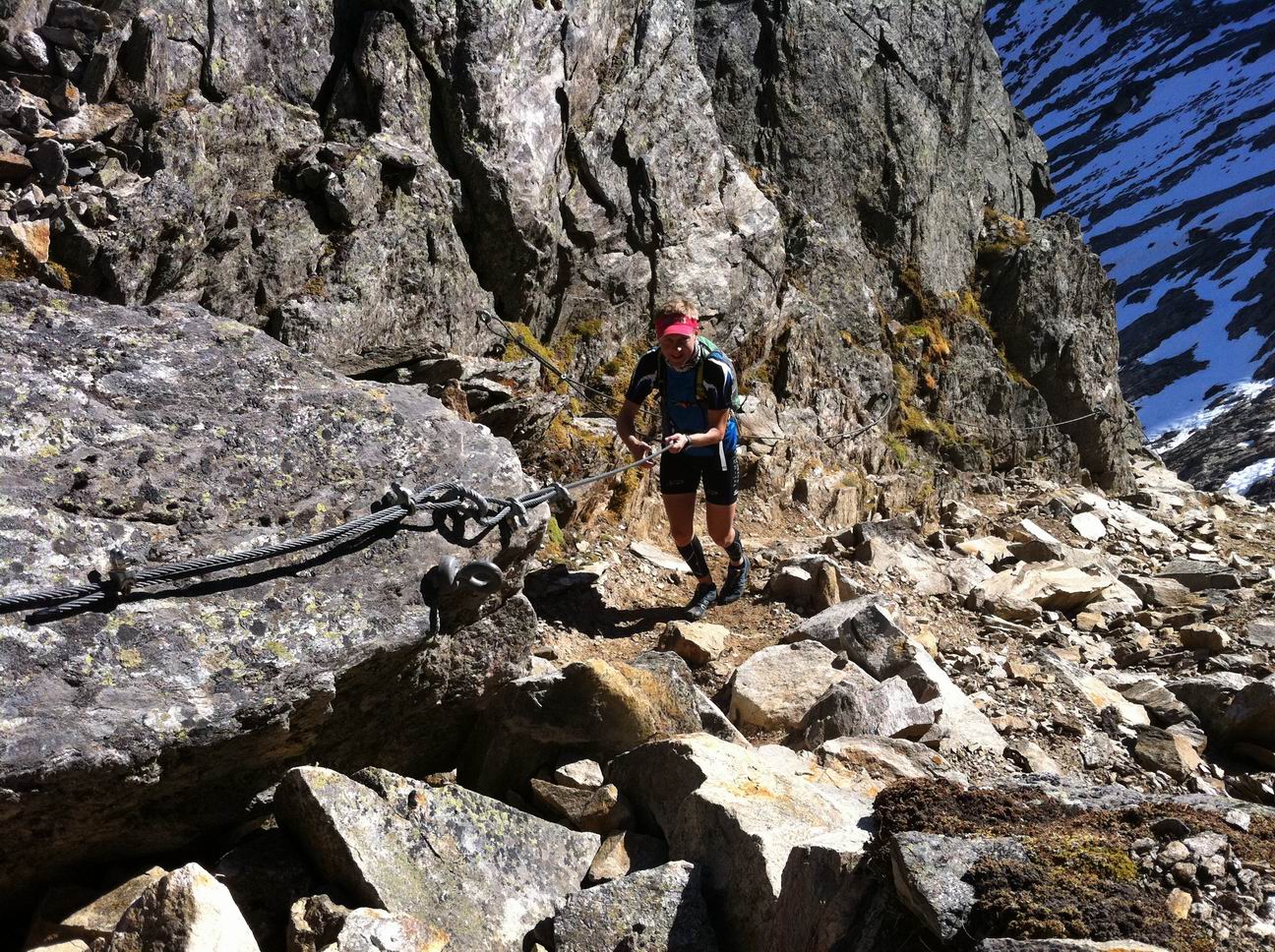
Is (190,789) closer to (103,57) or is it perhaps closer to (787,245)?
(103,57)

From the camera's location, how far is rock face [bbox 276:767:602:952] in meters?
3.82

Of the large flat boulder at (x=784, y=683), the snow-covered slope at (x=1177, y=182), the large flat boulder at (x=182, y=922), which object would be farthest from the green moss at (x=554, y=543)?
the snow-covered slope at (x=1177, y=182)

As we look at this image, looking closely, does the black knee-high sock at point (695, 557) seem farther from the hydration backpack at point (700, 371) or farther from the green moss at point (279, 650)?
the green moss at point (279, 650)

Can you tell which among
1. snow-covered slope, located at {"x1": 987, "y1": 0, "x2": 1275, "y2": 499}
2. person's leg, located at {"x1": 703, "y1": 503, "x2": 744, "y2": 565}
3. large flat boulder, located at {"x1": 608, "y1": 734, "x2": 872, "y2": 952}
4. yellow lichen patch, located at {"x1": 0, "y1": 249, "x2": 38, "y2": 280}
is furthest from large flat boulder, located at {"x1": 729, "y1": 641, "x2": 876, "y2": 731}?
snow-covered slope, located at {"x1": 987, "y1": 0, "x2": 1275, "y2": 499}

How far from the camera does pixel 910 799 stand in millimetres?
3783

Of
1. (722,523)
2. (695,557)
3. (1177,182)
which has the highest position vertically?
(1177,182)

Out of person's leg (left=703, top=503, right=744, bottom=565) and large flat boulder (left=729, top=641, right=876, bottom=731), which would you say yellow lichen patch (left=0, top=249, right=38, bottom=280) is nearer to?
person's leg (left=703, top=503, right=744, bottom=565)

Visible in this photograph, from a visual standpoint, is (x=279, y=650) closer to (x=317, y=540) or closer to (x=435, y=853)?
(x=317, y=540)

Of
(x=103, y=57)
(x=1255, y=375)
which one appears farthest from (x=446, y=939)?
(x=1255, y=375)

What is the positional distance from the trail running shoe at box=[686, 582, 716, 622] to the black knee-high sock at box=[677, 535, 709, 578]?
0.13m

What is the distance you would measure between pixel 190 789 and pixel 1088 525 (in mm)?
16294

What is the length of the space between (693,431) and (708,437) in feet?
1.60

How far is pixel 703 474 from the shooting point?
350 inches

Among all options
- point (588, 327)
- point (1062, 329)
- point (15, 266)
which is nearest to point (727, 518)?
point (588, 327)
